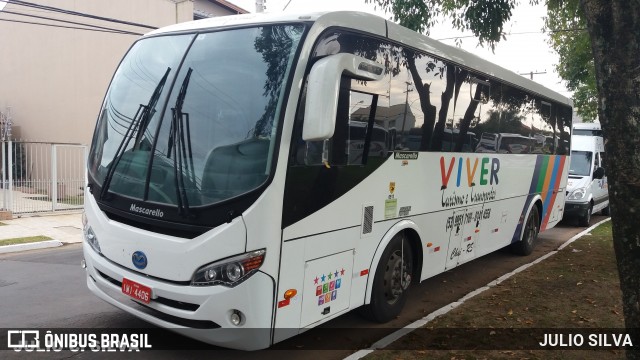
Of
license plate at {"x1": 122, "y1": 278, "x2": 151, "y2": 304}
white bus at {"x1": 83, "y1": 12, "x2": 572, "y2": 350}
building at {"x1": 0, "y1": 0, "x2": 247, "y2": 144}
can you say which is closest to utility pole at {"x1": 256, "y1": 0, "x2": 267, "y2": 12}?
building at {"x1": 0, "y1": 0, "x2": 247, "y2": 144}

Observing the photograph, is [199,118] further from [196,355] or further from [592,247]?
[592,247]

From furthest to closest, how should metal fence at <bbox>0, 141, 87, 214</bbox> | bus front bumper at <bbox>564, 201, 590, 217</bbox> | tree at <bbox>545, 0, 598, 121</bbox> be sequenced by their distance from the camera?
bus front bumper at <bbox>564, 201, 590, 217</bbox>, tree at <bbox>545, 0, 598, 121</bbox>, metal fence at <bbox>0, 141, 87, 214</bbox>

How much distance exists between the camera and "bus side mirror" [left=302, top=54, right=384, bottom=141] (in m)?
3.58

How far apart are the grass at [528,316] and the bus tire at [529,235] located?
3.46ft

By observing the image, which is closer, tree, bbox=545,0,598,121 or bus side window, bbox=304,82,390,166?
bus side window, bbox=304,82,390,166

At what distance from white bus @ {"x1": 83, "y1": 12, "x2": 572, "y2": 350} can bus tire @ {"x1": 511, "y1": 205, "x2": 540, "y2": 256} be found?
464 centimetres

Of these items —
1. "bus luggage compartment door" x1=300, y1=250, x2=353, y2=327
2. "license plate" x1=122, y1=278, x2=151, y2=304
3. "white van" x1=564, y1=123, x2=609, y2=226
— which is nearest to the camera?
"license plate" x1=122, y1=278, x2=151, y2=304

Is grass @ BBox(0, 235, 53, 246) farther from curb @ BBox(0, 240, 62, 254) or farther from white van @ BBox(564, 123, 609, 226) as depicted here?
white van @ BBox(564, 123, 609, 226)

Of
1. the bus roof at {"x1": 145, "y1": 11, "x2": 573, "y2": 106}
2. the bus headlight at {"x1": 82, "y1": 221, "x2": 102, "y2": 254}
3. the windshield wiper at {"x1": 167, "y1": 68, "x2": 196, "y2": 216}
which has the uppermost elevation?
the bus roof at {"x1": 145, "y1": 11, "x2": 573, "y2": 106}

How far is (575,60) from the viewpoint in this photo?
50.9ft

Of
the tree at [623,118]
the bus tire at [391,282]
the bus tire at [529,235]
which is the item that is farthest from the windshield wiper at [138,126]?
the bus tire at [529,235]

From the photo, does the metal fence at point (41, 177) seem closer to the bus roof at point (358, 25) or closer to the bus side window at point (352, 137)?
the bus roof at point (358, 25)

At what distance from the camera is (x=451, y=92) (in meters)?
6.12

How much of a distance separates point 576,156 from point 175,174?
1358 cm
